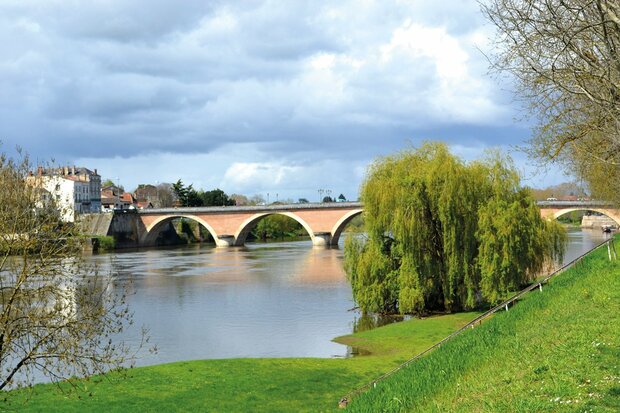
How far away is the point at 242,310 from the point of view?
112 feet

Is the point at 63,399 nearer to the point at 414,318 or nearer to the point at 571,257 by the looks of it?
the point at 414,318

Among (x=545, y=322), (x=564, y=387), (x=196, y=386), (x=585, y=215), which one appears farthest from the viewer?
(x=585, y=215)

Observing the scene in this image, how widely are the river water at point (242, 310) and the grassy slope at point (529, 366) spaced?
301 inches

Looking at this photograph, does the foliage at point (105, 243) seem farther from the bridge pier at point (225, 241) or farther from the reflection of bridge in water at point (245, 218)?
the bridge pier at point (225, 241)

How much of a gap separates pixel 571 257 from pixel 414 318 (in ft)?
88.7

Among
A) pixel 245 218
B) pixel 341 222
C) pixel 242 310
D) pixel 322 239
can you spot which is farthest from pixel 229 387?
pixel 245 218

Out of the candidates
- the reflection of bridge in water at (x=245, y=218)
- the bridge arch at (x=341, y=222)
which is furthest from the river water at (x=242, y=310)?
the reflection of bridge in water at (x=245, y=218)

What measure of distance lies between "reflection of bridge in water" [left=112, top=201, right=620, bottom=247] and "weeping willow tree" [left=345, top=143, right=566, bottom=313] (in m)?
50.9

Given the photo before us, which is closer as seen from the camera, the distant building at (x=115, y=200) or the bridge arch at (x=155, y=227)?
the bridge arch at (x=155, y=227)

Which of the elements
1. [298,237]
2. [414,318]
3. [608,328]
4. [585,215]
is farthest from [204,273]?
[585,215]

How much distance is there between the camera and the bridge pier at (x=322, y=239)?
8881cm

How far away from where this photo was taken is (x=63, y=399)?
56.2ft

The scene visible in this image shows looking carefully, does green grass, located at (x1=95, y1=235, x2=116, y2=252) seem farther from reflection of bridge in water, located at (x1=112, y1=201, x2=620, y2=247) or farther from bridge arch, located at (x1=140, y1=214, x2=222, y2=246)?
bridge arch, located at (x1=140, y1=214, x2=222, y2=246)

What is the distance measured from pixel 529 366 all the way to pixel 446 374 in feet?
7.93
